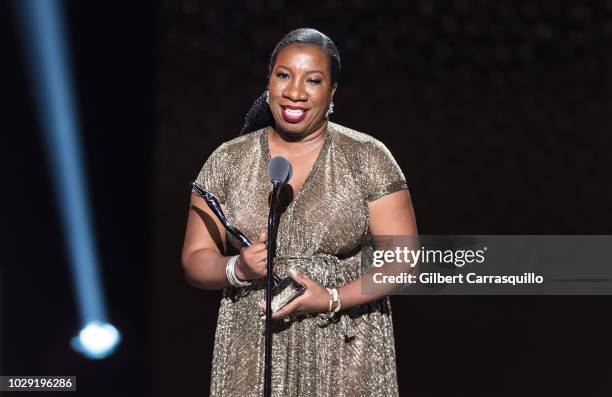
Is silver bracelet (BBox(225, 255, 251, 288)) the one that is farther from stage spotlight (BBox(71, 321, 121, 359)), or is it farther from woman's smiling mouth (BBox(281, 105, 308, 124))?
stage spotlight (BBox(71, 321, 121, 359))

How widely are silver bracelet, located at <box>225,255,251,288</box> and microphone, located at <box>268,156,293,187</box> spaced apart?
188 mm

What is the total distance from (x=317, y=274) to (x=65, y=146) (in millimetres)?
1273

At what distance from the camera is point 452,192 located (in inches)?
120

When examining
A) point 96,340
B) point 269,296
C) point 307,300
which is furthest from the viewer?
point 96,340

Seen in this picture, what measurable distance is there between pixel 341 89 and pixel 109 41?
71 centimetres

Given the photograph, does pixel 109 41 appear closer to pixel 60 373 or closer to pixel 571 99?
pixel 60 373

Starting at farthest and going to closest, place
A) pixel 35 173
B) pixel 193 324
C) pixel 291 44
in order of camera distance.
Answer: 1. pixel 193 324
2. pixel 35 173
3. pixel 291 44

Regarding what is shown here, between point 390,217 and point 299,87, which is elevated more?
point 299,87

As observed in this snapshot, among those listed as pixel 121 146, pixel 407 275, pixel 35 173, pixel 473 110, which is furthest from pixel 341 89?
pixel 407 275

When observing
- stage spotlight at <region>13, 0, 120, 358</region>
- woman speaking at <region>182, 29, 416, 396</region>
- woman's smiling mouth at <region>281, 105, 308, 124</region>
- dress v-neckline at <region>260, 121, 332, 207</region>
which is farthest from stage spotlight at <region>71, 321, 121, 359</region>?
woman's smiling mouth at <region>281, 105, 308, 124</region>

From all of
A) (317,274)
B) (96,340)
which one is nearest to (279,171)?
(317,274)

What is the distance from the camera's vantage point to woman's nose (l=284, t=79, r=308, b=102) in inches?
73.9

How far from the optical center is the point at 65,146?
2.88 metres

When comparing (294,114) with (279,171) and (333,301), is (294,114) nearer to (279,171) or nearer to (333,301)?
(279,171)
